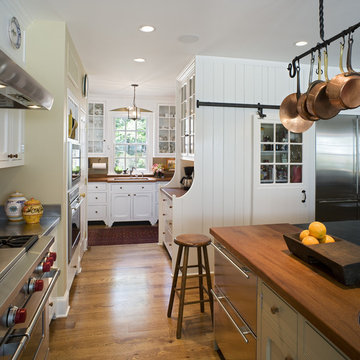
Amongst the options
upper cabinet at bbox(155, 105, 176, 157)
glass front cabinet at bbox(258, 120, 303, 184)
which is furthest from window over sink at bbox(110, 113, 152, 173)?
glass front cabinet at bbox(258, 120, 303, 184)

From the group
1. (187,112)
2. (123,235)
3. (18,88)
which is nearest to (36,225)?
(18,88)

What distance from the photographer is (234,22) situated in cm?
262

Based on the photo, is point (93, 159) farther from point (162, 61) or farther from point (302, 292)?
point (302, 292)

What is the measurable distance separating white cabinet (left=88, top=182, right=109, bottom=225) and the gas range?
13.0 feet

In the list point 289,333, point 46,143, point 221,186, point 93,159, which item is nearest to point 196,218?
point 221,186

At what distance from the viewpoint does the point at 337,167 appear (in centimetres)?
390

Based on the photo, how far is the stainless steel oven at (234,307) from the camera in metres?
1.59

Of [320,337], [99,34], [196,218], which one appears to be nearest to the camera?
[320,337]

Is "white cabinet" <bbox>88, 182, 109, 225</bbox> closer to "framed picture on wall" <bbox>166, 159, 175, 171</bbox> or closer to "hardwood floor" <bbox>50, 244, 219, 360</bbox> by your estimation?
"framed picture on wall" <bbox>166, 159, 175, 171</bbox>

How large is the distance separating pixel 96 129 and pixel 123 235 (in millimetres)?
2377

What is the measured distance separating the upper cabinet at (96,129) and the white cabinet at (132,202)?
0.96m

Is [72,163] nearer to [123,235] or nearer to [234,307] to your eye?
[234,307]

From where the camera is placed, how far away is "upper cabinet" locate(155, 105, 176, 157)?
6.60 metres

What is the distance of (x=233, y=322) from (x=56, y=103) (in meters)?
2.15
